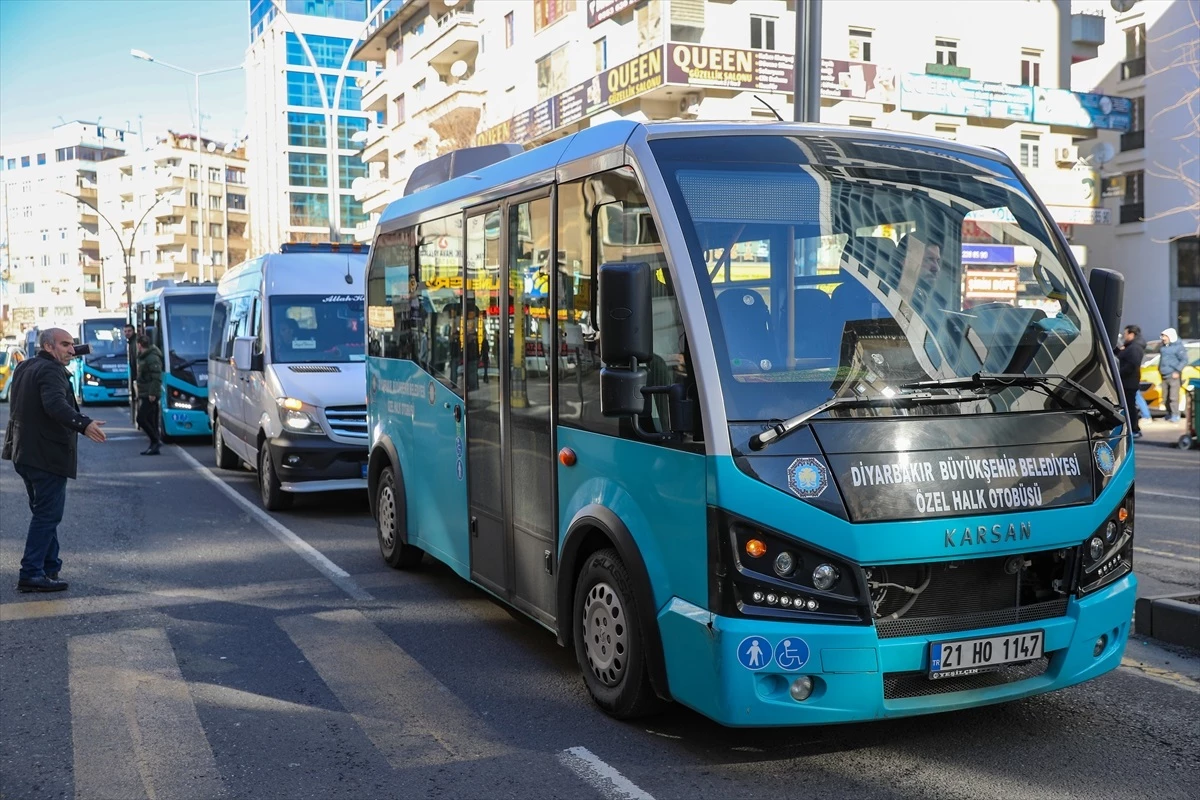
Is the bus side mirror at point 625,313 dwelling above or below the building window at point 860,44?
below

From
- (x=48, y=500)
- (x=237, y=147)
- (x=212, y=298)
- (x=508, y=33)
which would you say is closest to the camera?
(x=48, y=500)

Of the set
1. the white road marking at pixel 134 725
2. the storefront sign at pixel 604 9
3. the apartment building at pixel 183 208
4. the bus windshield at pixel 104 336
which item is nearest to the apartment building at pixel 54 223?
the apartment building at pixel 183 208

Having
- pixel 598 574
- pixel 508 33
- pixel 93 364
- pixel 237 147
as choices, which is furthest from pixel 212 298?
pixel 237 147

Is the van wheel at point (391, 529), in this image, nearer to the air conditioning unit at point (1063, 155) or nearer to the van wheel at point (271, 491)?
the van wheel at point (271, 491)

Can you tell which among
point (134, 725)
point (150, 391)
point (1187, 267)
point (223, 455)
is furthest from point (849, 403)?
point (1187, 267)

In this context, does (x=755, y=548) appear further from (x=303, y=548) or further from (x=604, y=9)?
(x=604, y=9)

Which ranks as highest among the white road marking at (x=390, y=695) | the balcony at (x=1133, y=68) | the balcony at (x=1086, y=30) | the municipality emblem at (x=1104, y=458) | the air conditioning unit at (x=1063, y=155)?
the balcony at (x=1086, y=30)

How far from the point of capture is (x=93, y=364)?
35.0 metres

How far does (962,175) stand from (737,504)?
78.2 inches

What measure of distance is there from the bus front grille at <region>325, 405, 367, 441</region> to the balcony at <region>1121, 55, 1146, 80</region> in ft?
135

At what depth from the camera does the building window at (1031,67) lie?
136 feet

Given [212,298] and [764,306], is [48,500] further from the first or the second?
[212,298]

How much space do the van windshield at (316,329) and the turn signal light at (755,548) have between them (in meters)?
8.84

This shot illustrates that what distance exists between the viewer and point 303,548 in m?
10.1
